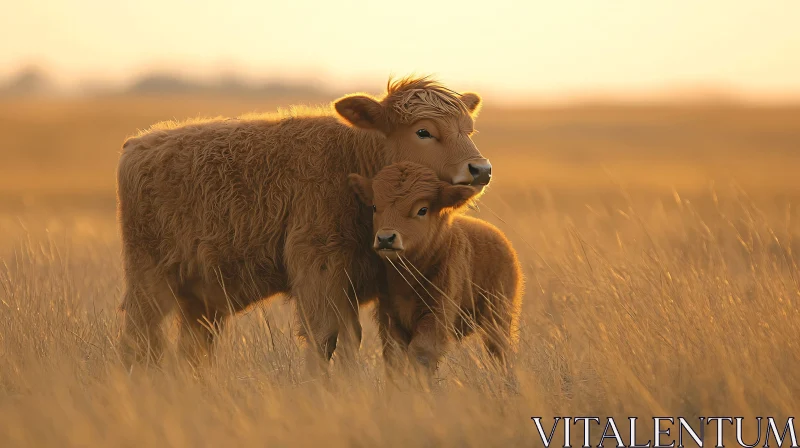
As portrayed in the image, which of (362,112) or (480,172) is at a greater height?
(362,112)

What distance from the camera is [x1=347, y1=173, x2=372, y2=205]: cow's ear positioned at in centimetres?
650

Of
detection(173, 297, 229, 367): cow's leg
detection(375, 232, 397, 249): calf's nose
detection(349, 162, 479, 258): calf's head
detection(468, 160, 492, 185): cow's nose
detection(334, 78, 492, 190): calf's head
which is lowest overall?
detection(173, 297, 229, 367): cow's leg

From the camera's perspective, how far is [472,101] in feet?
24.9

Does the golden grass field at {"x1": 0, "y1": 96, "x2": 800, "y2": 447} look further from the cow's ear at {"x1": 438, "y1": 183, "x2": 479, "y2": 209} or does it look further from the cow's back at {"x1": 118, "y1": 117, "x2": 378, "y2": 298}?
the cow's ear at {"x1": 438, "y1": 183, "x2": 479, "y2": 209}

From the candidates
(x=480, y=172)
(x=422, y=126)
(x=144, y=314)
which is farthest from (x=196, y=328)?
(x=480, y=172)

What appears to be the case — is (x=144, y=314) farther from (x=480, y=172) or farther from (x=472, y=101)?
(x=472, y=101)

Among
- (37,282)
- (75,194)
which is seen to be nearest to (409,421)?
(37,282)

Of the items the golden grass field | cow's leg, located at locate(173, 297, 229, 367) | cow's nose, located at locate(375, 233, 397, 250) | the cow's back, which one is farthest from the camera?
cow's leg, located at locate(173, 297, 229, 367)

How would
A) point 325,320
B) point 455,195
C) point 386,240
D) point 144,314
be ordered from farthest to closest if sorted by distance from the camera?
point 144,314 → point 325,320 → point 455,195 → point 386,240

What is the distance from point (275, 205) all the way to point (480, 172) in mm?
1472

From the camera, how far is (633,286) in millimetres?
6742

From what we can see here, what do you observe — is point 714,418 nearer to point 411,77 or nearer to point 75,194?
point 411,77

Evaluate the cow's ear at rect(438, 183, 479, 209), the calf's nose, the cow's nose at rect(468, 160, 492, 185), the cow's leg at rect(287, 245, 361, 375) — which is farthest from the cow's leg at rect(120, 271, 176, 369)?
the cow's nose at rect(468, 160, 492, 185)

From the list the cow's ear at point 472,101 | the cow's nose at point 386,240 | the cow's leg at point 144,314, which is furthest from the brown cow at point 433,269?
the cow's leg at point 144,314
